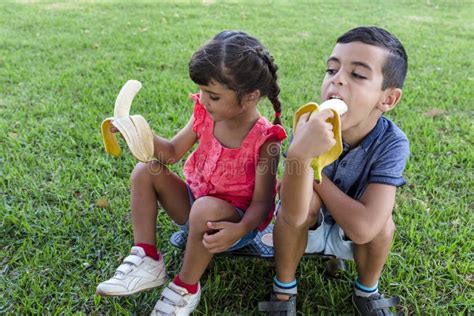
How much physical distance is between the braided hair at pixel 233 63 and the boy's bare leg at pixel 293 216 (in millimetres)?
438

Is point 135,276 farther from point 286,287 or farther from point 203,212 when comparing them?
point 286,287

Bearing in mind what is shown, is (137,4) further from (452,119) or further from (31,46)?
(452,119)

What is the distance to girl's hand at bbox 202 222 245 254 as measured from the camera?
169 cm

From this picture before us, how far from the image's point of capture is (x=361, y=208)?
1592mm

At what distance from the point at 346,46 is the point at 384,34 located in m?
0.17

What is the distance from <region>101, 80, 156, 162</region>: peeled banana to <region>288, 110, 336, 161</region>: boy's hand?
0.69 m

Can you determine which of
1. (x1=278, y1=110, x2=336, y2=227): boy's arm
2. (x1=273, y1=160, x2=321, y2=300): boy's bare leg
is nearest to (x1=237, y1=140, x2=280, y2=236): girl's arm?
(x1=273, y1=160, x2=321, y2=300): boy's bare leg

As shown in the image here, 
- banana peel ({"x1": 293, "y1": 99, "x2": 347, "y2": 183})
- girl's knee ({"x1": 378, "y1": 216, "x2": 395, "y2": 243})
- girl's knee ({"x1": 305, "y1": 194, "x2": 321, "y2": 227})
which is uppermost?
banana peel ({"x1": 293, "y1": 99, "x2": 347, "y2": 183})

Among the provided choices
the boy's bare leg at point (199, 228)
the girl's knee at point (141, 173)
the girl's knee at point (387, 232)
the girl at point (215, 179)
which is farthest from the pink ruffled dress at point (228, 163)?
the girl's knee at point (387, 232)

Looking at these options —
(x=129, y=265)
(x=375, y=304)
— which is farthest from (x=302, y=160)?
(x=129, y=265)

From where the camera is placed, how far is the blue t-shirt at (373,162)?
1.66m

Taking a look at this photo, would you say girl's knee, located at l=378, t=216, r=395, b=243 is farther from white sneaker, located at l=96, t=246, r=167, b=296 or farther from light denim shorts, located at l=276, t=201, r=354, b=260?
white sneaker, located at l=96, t=246, r=167, b=296

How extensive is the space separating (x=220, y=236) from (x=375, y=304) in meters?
0.68

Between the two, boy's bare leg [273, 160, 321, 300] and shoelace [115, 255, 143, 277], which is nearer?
boy's bare leg [273, 160, 321, 300]
